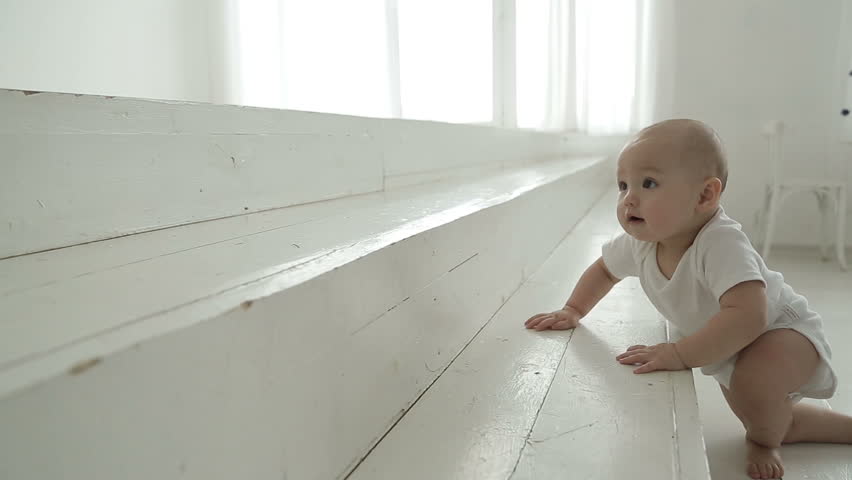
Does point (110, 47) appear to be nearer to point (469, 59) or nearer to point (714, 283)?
point (469, 59)

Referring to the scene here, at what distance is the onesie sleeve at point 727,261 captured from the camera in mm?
776

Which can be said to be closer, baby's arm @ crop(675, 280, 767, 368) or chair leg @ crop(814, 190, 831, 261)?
baby's arm @ crop(675, 280, 767, 368)

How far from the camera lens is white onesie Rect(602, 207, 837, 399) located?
2.63 feet

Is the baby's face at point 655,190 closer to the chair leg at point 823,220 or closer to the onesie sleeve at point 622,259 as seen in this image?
the onesie sleeve at point 622,259

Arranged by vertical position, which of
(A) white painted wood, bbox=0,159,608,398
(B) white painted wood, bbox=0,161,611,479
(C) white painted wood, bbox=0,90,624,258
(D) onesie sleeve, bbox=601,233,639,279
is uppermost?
(C) white painted wood, bbox=0,90,624,258

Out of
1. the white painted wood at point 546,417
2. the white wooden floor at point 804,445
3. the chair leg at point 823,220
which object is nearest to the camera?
the white painted wood at point 546,417

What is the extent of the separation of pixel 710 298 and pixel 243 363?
0.74 meters

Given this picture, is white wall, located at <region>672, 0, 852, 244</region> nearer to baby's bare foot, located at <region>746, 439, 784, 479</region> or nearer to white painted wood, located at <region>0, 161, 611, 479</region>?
baby's bare foot, located at <region>746, 439, 784, 479</region>

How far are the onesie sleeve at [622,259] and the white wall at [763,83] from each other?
3.03m

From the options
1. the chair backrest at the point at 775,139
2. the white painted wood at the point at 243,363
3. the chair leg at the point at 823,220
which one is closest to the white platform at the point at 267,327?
the white painted wood at the point at 243,363

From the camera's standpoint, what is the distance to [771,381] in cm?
87

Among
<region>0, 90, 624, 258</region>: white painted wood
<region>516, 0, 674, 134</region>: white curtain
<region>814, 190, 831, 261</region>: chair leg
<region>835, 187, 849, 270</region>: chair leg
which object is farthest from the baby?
<region>516, 0, 674, 134</region>: white curtain

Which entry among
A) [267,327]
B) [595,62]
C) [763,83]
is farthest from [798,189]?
[267,327]

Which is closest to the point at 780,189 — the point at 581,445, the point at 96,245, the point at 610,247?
the point at 610,247
